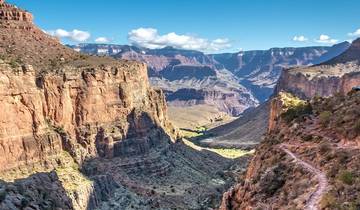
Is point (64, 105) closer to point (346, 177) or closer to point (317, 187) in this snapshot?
point (317, 187)

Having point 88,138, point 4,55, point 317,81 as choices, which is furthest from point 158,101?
point 317,81

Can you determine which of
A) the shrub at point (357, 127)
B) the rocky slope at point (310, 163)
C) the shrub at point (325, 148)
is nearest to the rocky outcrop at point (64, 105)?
the rocky slope at point (310, 163)

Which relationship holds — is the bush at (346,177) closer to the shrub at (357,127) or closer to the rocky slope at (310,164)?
the rocky slope at (310,164)

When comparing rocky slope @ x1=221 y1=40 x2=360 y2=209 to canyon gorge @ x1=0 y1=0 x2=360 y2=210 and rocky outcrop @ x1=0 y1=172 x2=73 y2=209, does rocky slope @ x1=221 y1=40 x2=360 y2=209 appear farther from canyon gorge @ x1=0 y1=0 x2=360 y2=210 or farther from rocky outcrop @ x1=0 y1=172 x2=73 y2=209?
rocky outcrop @ x1=0 y1=172 x2=73 y2=209

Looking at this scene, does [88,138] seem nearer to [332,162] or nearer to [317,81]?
[332,162]

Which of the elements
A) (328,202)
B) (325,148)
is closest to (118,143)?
(325,148)

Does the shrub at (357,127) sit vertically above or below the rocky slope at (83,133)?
above

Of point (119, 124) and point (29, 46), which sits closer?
point (29, 46)
